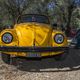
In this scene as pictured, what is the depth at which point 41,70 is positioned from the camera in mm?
9164

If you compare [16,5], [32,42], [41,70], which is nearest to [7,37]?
[32,42]

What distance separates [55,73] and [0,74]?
5.56 ft

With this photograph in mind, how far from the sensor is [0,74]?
8492 millimetres

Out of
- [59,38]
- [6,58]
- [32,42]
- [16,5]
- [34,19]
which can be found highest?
[16,5]

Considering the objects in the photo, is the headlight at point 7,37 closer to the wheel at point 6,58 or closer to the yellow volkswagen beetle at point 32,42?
the yellow volkswagen beetle at point 32,42

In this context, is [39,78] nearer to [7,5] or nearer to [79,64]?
[79,64]

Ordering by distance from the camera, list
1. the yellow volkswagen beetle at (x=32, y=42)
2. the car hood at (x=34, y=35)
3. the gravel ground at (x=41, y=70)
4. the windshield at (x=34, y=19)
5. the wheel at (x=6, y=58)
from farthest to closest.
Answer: the windshield at (x=34, y=19) < the wheel at (x=6, y=58) < the car hood at (x=34, y=35) < the yellow volkswagen beetle at (x=32, y=42) < the gravel ground at (x=41, y=70)

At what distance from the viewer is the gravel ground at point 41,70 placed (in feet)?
26.8

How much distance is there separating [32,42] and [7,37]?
0.88 m

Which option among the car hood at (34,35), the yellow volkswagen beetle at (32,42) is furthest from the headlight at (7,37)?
the car hood at (34,35)

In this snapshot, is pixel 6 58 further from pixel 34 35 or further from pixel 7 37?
pixel 34 35

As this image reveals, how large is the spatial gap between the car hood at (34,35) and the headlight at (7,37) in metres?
0.30

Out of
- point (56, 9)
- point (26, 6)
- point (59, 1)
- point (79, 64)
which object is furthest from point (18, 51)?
point (56, 9)

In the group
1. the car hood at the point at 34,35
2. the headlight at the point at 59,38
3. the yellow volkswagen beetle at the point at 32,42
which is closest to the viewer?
the yellow volkswagen beetle at the point at 32,42
